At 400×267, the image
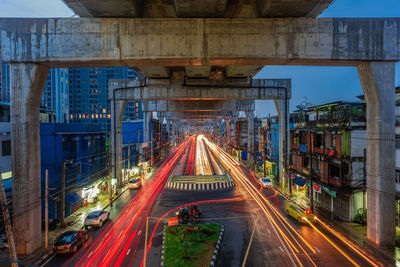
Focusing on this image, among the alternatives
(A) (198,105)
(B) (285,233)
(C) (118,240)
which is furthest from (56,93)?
(B) (285,233)

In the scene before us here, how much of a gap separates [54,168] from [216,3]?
62.1ft

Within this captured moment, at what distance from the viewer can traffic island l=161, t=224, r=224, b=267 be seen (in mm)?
12219

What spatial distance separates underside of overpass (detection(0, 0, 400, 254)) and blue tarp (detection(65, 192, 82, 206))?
7212 millimetres

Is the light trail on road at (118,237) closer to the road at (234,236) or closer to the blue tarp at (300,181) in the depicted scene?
the road at (234,236)

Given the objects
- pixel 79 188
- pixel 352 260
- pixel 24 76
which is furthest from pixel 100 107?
pixel 352 260

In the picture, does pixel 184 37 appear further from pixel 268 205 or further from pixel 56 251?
pixel 268 205

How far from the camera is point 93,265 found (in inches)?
507

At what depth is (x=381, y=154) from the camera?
13.8m

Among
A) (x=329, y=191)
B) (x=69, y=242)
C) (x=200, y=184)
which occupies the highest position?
(x=329, y=191)

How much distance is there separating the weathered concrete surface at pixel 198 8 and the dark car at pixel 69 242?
13.8 metres

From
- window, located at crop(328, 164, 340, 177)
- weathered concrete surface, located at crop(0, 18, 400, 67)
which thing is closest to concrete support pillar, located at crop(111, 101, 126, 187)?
weathered concrete surface, located at crop(0, 18, 400, 67)

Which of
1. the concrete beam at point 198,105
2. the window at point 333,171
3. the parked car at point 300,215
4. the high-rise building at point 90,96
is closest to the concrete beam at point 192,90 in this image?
the concrete beam at point 198,105

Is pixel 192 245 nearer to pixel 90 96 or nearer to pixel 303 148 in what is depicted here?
pixel 303 148

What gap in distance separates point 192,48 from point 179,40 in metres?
0.88
